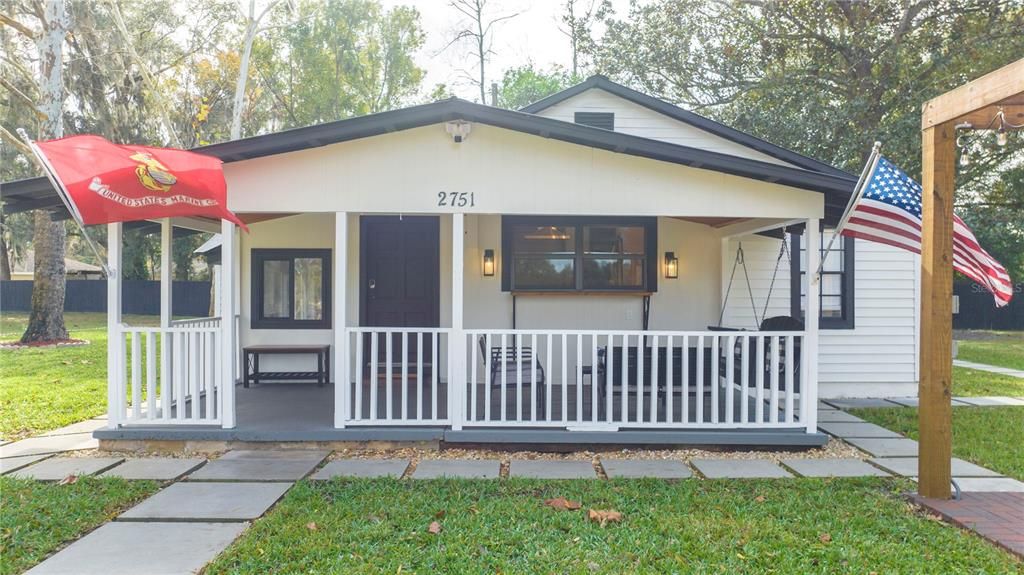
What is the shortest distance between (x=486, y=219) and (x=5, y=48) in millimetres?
14509

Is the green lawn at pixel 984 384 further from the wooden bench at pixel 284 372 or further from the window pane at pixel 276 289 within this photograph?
the window pane at pixel 276 289

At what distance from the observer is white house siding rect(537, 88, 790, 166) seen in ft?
27.5

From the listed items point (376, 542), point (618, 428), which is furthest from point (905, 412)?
point (376, 542)

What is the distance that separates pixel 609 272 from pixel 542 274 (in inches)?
33.0

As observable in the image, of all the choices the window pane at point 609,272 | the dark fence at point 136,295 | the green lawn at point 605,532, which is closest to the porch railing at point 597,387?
the green lawn at point 605,532

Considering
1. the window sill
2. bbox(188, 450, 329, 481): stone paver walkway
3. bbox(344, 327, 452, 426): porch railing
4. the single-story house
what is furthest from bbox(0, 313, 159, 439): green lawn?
the window sill

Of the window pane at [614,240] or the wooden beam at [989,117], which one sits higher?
the wooden beam at [989,117]

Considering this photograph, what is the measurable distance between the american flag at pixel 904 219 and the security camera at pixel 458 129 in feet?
10.4

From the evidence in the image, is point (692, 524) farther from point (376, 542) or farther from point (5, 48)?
point (5, 48)

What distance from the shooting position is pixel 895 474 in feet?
15.7

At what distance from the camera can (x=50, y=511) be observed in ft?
12.7

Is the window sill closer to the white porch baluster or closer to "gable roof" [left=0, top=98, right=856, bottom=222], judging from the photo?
"gable roof" [left=0, top=98, right=856, bottom=222]

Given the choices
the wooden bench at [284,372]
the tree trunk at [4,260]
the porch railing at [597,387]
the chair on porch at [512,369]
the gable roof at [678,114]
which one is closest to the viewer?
the porch railing at [597,387]

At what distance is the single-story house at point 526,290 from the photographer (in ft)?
17.6
